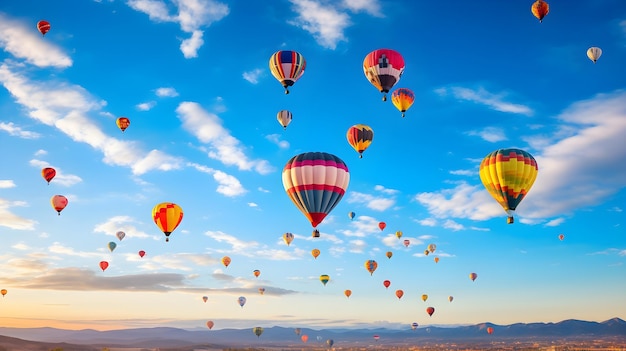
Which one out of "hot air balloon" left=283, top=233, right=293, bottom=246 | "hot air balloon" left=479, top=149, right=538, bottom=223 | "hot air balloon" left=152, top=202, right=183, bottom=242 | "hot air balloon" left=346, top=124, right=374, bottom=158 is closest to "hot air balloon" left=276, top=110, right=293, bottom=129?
"hot air balloon" left=346, top=124, right=374, bottom=158

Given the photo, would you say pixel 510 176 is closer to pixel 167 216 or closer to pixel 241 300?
pixel 167 216

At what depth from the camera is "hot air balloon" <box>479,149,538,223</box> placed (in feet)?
157

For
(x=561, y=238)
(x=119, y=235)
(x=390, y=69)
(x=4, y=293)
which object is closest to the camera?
(x=390, y=69)

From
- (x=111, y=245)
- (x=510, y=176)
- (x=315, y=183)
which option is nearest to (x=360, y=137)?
(x=315, y=183)

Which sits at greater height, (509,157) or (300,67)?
(300,67)

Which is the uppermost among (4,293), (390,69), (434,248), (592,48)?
(592,48)

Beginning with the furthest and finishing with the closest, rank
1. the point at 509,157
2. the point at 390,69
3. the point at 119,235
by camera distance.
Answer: the point at 119,235 → the point at 390,69 → the point at 509,157

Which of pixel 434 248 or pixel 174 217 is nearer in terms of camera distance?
pixel 174 217

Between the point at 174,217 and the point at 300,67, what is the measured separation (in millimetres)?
18728

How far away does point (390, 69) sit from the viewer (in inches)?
2062

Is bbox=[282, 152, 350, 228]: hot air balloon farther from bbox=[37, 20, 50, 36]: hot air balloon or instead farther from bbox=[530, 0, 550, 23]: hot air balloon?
bbox=[37, 20, 50, 36]: hot air balloon

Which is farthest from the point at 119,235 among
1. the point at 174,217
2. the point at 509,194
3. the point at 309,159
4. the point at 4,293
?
the point at 509,194

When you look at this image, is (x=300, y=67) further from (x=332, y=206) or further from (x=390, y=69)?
(x=332, y=206)

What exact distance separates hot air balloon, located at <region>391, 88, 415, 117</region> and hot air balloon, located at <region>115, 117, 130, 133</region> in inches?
1113
